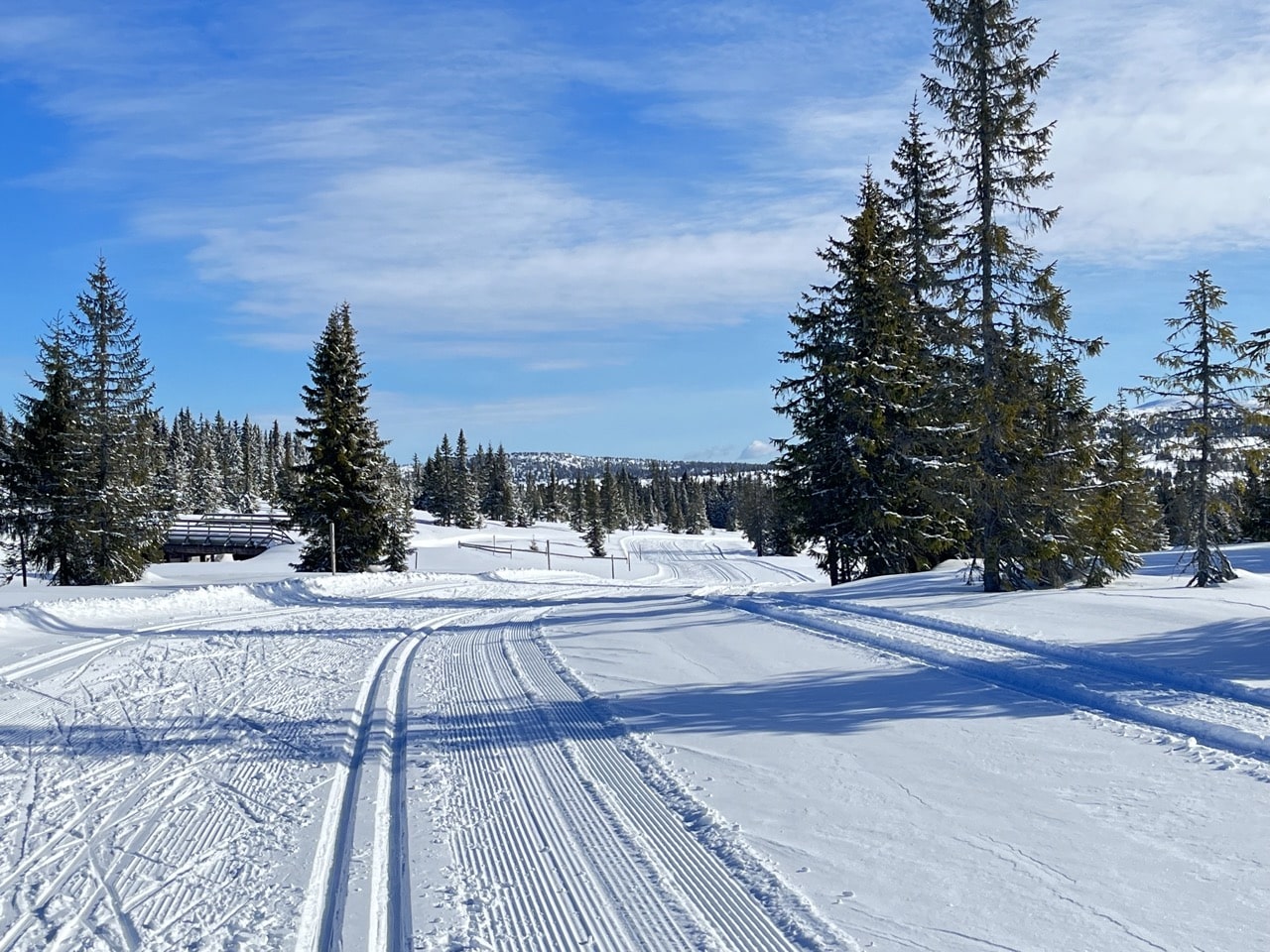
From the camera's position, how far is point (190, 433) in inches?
5128

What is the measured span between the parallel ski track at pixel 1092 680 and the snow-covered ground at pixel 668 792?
40mm

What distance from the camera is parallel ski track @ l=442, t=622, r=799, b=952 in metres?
3.52

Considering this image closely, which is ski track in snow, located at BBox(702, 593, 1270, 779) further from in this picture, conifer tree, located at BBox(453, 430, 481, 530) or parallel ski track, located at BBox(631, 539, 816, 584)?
conifer tree, located at BBox(453, 430, 481, 530)

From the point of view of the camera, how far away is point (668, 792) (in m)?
5.21

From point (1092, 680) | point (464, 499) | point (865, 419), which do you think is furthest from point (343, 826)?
point (464, 499)

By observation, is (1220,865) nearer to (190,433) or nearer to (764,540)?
(764,540)

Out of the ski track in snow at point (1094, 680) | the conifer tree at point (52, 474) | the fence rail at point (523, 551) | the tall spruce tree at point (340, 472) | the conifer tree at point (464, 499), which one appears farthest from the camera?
the conifer tree at point (464, 499)

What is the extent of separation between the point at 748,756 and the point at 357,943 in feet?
9.93

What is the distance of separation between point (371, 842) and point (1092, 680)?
5962 mm

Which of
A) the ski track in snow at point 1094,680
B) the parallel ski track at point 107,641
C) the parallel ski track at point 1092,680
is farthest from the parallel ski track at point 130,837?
the parallel ski track at point 1092,680

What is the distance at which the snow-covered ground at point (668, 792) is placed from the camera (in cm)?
361

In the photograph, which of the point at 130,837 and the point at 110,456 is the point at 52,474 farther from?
the point at 130,837

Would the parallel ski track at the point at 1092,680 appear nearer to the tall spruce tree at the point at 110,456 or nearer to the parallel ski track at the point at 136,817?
the parallel ski track at the point at 136,817

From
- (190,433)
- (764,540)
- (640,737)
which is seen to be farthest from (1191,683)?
(190,433)
